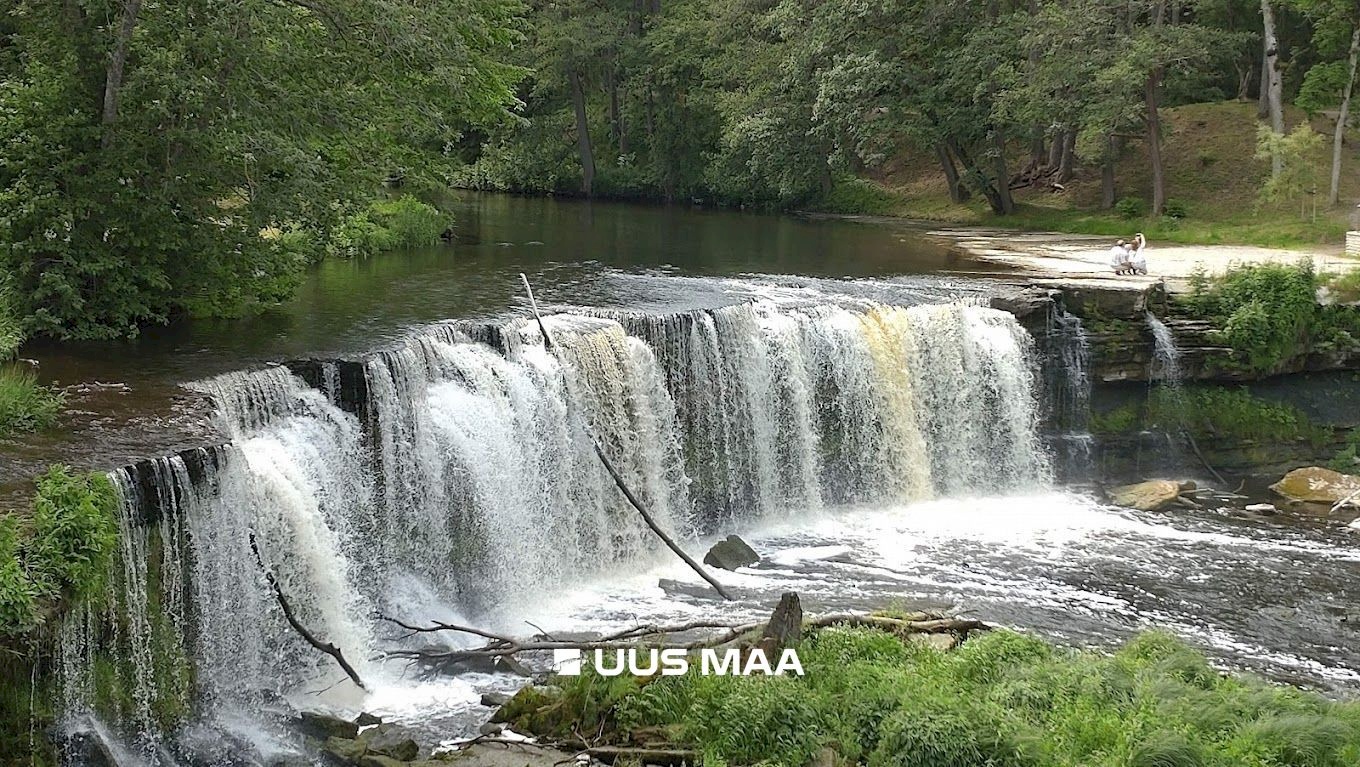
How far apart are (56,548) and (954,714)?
20.5ft

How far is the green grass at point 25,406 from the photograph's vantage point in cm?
1157

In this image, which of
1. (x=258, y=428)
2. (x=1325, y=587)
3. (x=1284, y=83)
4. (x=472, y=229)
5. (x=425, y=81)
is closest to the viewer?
(x=258, y=428)

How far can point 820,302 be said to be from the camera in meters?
20.0

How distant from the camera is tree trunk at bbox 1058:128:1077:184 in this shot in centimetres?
3584

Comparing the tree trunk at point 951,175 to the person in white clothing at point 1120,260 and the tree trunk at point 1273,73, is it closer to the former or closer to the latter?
the tree trunk at point 1273,73

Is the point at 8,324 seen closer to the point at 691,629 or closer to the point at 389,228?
A: the point at 691,629

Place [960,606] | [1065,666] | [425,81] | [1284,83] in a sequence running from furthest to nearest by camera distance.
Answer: [1284,83] → [425,81] → [960,606] → [1065,666]

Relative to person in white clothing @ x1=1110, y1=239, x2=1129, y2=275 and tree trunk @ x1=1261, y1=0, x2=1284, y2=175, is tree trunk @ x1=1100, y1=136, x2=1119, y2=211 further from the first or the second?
person in white clothing @ x1=1110, y1=239, x2=1129, y2=275

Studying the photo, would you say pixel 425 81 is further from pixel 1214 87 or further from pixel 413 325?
pixel 1214 87

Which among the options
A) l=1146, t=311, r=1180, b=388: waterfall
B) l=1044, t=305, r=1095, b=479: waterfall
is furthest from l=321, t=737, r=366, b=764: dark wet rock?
l=1146, t=311, r=1180, b=388: waterfall

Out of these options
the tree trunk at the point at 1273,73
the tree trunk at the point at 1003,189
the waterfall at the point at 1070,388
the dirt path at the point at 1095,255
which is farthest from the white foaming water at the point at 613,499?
the tree trunk at the point at 1003,189

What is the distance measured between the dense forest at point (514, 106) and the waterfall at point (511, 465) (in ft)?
10.4

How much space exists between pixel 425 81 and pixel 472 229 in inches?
521

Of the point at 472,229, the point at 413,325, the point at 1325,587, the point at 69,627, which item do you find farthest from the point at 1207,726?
the point at 472,229
